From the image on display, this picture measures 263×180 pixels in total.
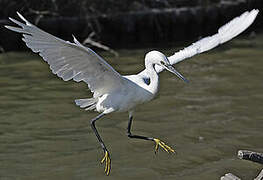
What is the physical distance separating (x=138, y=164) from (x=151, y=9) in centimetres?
550

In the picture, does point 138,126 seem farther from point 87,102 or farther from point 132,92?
point 132,92

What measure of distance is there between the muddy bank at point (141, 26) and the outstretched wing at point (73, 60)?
17.2ft

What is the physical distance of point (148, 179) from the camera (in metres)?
5.46

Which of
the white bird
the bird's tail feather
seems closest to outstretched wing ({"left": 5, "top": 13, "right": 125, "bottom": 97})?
the white bird

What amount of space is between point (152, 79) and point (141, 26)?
19.7 ft

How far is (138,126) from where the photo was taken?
684cm

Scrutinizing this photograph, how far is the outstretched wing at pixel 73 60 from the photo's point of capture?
4.18 meters

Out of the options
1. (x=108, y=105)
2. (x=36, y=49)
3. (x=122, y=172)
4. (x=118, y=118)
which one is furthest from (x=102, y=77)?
(x=118, y=118)

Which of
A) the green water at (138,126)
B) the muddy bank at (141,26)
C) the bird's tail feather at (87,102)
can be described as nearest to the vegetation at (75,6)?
the muddy bank at (141,26)

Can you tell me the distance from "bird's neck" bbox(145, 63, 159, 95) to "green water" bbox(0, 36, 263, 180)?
1227mm

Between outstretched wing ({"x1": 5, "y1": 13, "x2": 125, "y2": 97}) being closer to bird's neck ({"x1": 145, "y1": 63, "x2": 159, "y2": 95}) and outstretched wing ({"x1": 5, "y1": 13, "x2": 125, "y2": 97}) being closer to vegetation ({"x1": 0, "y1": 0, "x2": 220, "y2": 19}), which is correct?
bird's neck ({"x1": 145, "y1": 63, "x2": 159, "y2": 95})

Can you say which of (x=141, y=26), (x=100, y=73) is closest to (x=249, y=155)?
(x=100, y=73)

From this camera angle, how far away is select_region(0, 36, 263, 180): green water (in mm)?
5684

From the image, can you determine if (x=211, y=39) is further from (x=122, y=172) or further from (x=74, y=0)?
→ (x=74, y=0)
